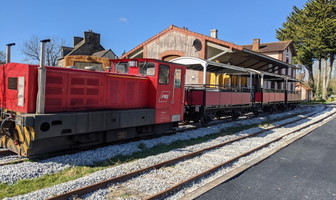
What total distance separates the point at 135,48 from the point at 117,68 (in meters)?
15.3

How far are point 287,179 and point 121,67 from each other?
6000mm

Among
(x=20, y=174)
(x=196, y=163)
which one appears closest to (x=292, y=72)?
(x=196, y=163)

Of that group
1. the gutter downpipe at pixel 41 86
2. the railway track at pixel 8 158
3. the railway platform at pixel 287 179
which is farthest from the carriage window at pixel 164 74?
the railway track at pixel 8 158

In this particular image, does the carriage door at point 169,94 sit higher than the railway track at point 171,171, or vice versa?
the carriage door at point 169,94

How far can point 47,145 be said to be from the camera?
574cm

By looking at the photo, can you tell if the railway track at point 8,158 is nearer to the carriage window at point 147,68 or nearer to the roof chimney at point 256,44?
the carriage window at point 147,68

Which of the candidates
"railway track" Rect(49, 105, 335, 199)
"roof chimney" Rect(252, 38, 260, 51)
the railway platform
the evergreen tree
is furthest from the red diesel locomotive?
the evergreen tree

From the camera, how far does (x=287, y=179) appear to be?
5.39 m

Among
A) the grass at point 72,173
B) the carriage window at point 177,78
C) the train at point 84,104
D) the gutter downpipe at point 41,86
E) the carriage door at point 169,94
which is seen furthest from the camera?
the carriage window at point 177,78

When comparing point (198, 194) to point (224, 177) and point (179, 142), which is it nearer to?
point (224, 177)

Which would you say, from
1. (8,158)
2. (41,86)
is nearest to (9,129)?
(8,158)

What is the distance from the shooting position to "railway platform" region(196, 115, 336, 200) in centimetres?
456

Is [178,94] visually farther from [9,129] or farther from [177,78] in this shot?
[9,129]

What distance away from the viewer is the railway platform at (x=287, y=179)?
179 inches
